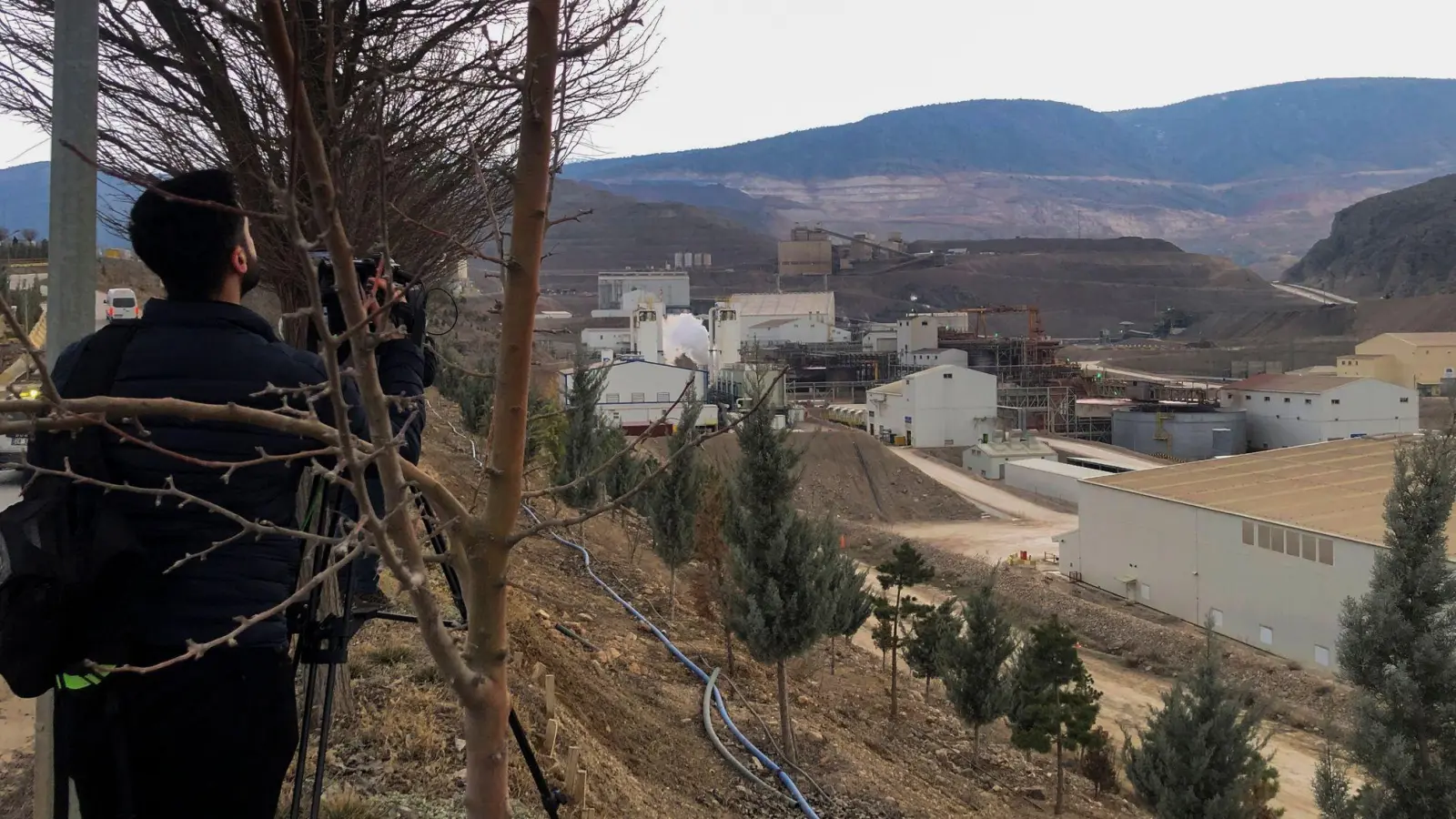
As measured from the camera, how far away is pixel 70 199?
2.69 m

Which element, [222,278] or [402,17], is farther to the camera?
[402,17]

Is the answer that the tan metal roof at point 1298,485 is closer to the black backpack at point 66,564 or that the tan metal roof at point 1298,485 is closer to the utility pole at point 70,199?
the utility pole at point 70,199

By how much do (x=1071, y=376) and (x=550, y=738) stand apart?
51568 mm

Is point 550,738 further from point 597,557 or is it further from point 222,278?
point 597,557

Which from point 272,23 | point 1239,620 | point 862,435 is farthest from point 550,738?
point 862,435

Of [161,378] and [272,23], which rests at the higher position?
[272,23]

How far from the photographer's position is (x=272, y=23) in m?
1.37

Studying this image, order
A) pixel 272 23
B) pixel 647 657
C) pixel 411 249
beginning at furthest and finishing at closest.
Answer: pixel 647 657
pixel 411 249
pixel 272 23

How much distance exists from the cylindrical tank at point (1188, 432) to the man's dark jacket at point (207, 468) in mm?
44926

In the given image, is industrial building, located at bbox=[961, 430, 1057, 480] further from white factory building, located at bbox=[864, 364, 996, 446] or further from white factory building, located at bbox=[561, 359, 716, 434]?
white factory building, located at bbox=[561, 359, 716, 434]

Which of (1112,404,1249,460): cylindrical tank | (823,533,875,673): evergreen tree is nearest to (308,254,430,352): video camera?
(823,533,875,673): evergreen tree

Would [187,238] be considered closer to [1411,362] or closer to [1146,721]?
[1146,721]

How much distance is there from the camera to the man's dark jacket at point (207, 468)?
1.96m

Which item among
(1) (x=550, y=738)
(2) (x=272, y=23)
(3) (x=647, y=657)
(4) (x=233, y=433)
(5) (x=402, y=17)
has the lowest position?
(3) (x=647, y=657)
